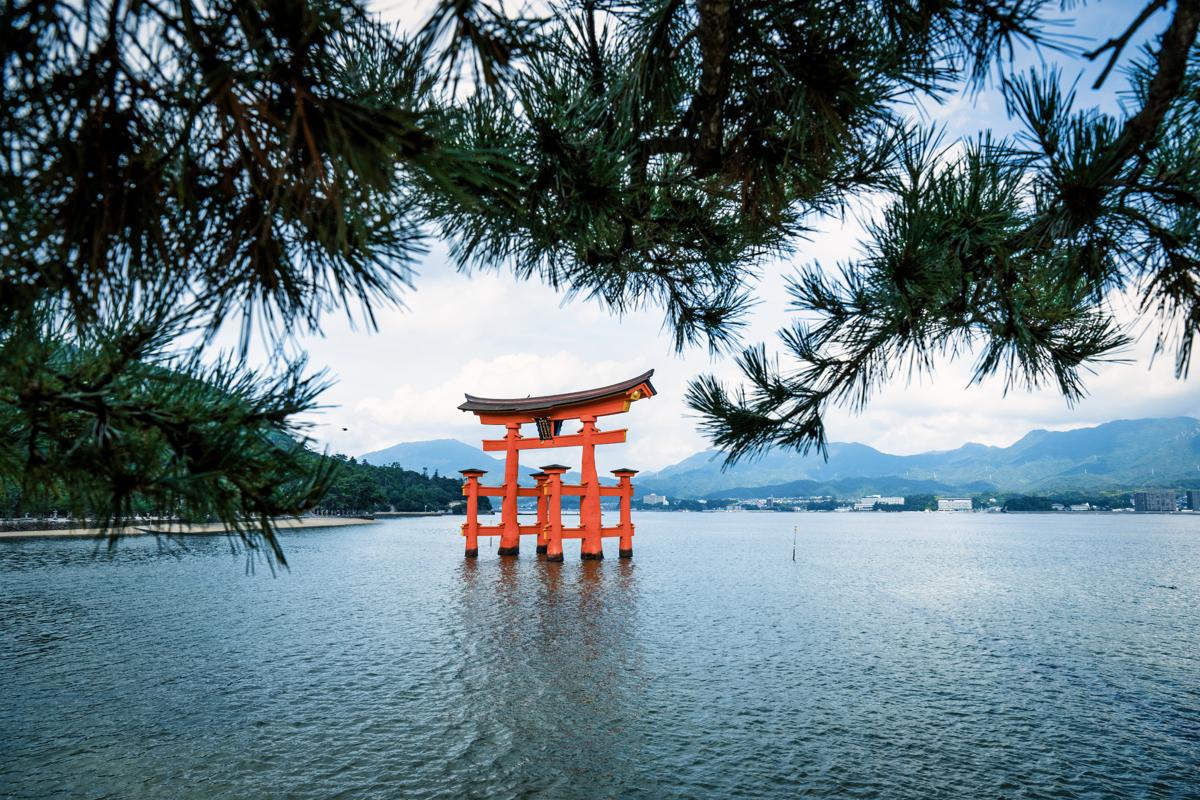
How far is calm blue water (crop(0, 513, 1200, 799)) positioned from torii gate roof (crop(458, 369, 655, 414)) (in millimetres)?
5296

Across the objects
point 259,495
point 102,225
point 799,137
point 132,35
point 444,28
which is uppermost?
point 799,137

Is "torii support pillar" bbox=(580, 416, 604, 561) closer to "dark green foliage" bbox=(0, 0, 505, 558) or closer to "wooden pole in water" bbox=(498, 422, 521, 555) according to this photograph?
"wooden pole in water" bbox=(498, 422, 521, 555)

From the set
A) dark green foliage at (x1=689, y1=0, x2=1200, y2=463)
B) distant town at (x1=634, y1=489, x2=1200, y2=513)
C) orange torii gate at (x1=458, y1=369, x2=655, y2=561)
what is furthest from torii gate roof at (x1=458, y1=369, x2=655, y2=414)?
distant town at (x1=634, y1=489, x2=1200, y2=513)

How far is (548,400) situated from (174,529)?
3553cm

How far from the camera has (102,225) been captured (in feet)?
3.47

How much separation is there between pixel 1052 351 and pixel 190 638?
12211 mm

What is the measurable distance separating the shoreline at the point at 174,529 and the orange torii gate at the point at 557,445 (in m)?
6.28

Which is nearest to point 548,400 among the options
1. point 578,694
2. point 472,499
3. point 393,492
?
point 472,499

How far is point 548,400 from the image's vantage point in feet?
65.5

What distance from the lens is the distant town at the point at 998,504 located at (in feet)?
383

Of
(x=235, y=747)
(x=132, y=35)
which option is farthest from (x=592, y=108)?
(x=235, y=747)

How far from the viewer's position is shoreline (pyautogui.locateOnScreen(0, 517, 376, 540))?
5.70 ft

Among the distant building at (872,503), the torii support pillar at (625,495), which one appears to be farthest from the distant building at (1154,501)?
the torii support pillar at (625,495)

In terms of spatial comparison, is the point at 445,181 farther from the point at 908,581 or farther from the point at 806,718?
the point at 908,581
